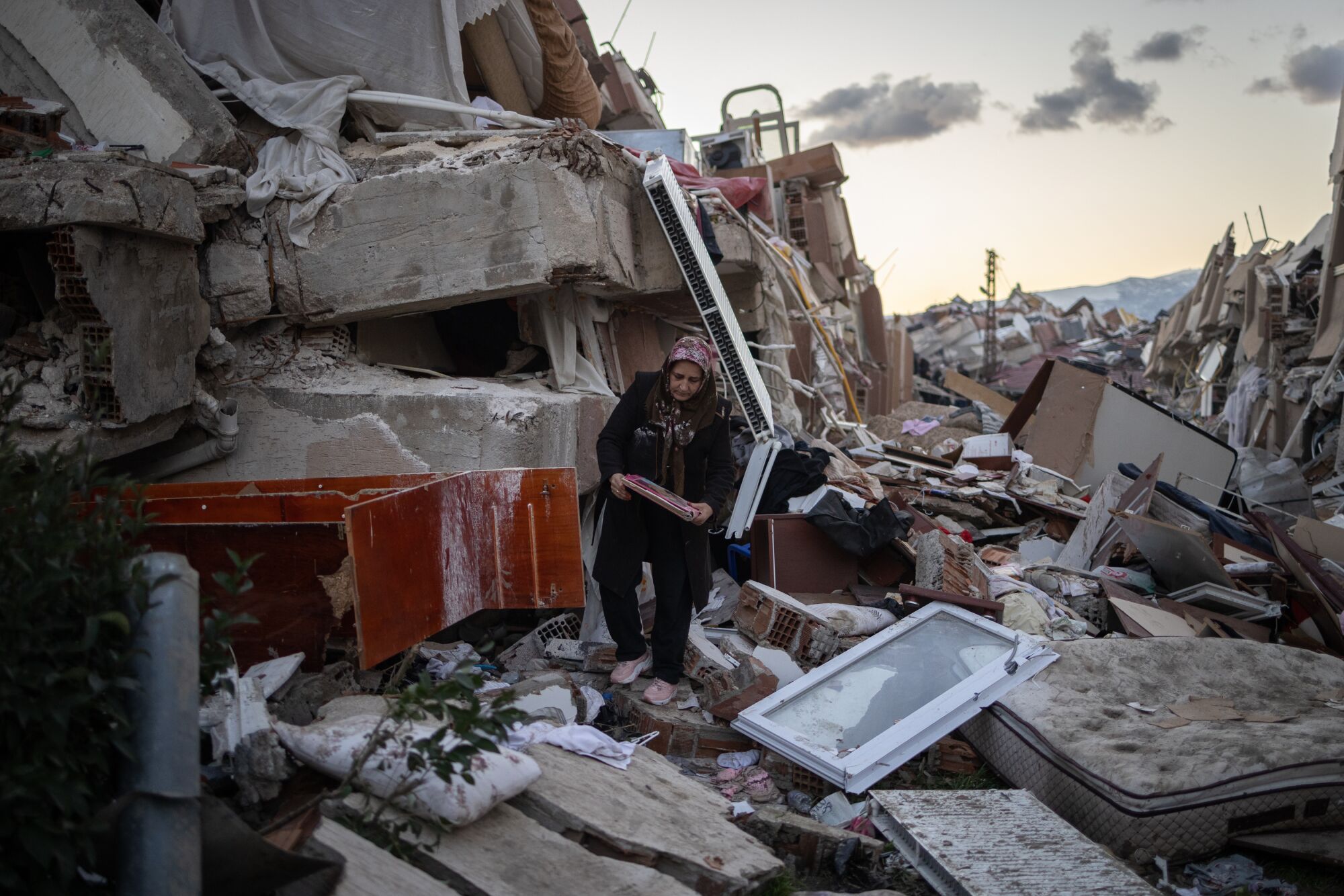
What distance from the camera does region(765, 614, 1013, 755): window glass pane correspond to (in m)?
3.62

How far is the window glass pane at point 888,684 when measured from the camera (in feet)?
11.9

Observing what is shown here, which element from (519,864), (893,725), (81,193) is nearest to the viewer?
(519,864)

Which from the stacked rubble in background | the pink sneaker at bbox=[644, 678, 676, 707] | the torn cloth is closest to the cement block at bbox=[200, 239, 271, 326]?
the torn cloth

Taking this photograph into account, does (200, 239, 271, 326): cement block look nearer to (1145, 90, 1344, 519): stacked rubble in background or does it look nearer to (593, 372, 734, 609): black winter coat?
(593, 372, 734, 609): black winter coat

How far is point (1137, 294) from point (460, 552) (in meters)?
41.1

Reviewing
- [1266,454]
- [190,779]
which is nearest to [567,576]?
[190,779]

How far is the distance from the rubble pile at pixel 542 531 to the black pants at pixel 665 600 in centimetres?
14

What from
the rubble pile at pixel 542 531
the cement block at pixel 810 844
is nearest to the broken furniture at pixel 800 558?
the rubble pile at pixel 542 531

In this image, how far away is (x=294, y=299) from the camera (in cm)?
525

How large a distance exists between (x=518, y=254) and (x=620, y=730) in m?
2.61

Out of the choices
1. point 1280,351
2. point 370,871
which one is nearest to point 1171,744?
point 370,871

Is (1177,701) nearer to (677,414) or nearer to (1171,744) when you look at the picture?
(1171,744)

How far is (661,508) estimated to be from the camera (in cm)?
392

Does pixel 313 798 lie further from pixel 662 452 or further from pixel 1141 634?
pixel 1141 634
